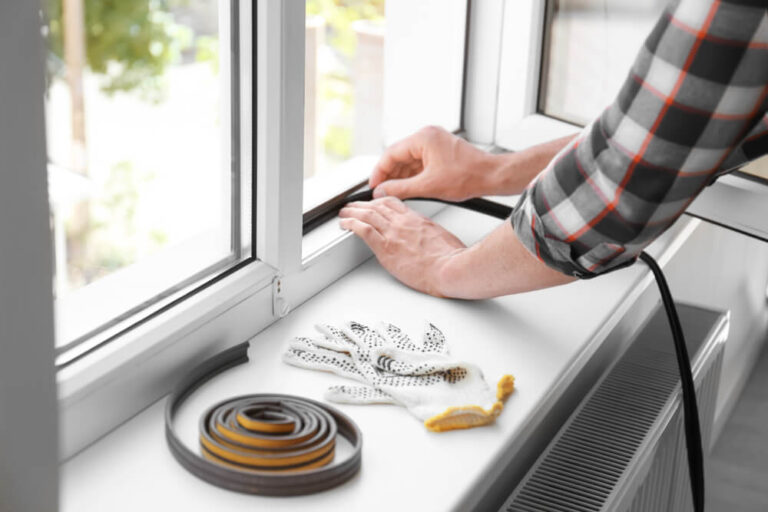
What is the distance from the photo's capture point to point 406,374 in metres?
0.94

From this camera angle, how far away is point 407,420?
88cm

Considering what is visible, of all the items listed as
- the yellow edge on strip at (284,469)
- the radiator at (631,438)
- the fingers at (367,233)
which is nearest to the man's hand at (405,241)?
the fingers at (367,233)

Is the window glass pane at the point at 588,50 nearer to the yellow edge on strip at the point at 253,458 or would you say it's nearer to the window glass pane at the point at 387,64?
the window glass pane at the point at 387,64

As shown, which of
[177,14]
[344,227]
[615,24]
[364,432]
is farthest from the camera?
[615,24]

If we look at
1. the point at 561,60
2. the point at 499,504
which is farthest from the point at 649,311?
the point at 499,504

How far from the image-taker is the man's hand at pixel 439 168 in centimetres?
125

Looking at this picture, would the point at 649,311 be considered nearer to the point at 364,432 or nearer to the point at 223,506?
the point at 364,432

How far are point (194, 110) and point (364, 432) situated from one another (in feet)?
1.40

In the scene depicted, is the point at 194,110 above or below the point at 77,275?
above

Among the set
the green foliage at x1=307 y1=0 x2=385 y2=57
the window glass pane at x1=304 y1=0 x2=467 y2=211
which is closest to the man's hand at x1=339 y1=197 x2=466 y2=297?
the window glass pane at x1=304 y1=0 x2=467 y2=211

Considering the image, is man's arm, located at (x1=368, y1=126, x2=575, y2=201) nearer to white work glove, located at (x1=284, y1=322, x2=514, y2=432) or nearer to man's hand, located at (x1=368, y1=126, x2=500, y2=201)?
man's hand, located at (x1=368, y1=126, x2=500, y2=201)

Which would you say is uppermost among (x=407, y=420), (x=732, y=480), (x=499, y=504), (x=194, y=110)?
(x=194, y=110)

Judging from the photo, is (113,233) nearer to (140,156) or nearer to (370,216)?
(140,156)

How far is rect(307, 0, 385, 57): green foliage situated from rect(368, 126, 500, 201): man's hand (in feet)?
1.42
